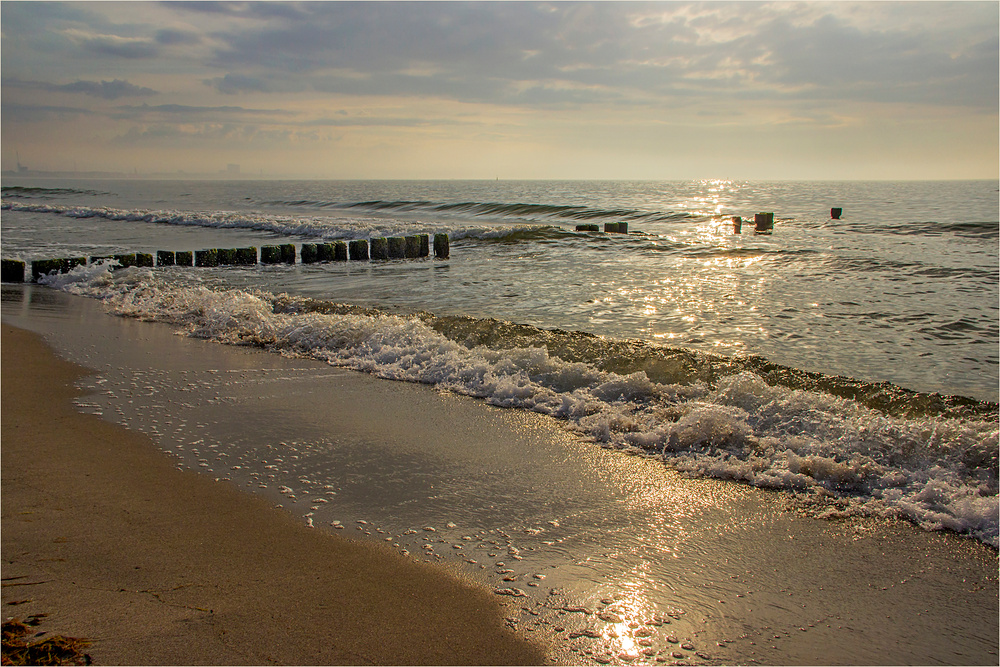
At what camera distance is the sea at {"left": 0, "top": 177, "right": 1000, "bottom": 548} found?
15.0ft

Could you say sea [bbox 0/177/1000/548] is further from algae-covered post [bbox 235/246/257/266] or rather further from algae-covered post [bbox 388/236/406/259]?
algae-covered post [bbox 388/236/406/259]

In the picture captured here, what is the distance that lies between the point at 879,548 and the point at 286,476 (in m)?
3.58

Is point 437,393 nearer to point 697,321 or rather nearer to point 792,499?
point 792,499

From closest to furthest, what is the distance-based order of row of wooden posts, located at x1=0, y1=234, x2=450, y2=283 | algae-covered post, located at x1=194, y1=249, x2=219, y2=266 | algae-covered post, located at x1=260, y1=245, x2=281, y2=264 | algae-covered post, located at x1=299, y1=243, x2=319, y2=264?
row of wooden posts, located at x1=0, y1=234, x2=450, y2=283 < algae-covered post, located at x1=194, y1=249, x2=219, y2=266 < algae-covered post, located at x1=260, y1=245, x2=281, y2=264 < algae-covered post, located at x1=299, y1=243, x2=319, y2=264

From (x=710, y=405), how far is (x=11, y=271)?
1457cm

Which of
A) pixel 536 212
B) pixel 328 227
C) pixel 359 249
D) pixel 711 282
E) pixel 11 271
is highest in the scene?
pixel 536 212

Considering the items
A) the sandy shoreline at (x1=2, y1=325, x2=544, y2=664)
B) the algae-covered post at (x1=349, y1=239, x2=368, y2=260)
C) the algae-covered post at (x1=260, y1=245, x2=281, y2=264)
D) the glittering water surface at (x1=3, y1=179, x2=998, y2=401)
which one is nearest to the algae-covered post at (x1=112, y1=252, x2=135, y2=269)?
the glittering water surface at (x1=3, y1=179, x2=998, y2=401)

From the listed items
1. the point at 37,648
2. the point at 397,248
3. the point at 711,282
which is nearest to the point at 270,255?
the point at 397,248

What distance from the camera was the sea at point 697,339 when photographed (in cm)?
457

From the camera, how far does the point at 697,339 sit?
8453 millimetres

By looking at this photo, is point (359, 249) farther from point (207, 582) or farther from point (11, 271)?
point (207, 582)

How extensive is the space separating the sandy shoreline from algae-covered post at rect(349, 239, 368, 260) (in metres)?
13.8

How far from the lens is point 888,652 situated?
2.71 meters

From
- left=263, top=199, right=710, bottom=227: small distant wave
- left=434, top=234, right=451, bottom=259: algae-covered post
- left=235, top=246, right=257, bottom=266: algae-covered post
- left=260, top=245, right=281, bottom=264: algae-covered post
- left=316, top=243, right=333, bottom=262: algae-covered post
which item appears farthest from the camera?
left=263, top=199, right=710, bottom=227: small distant wave
